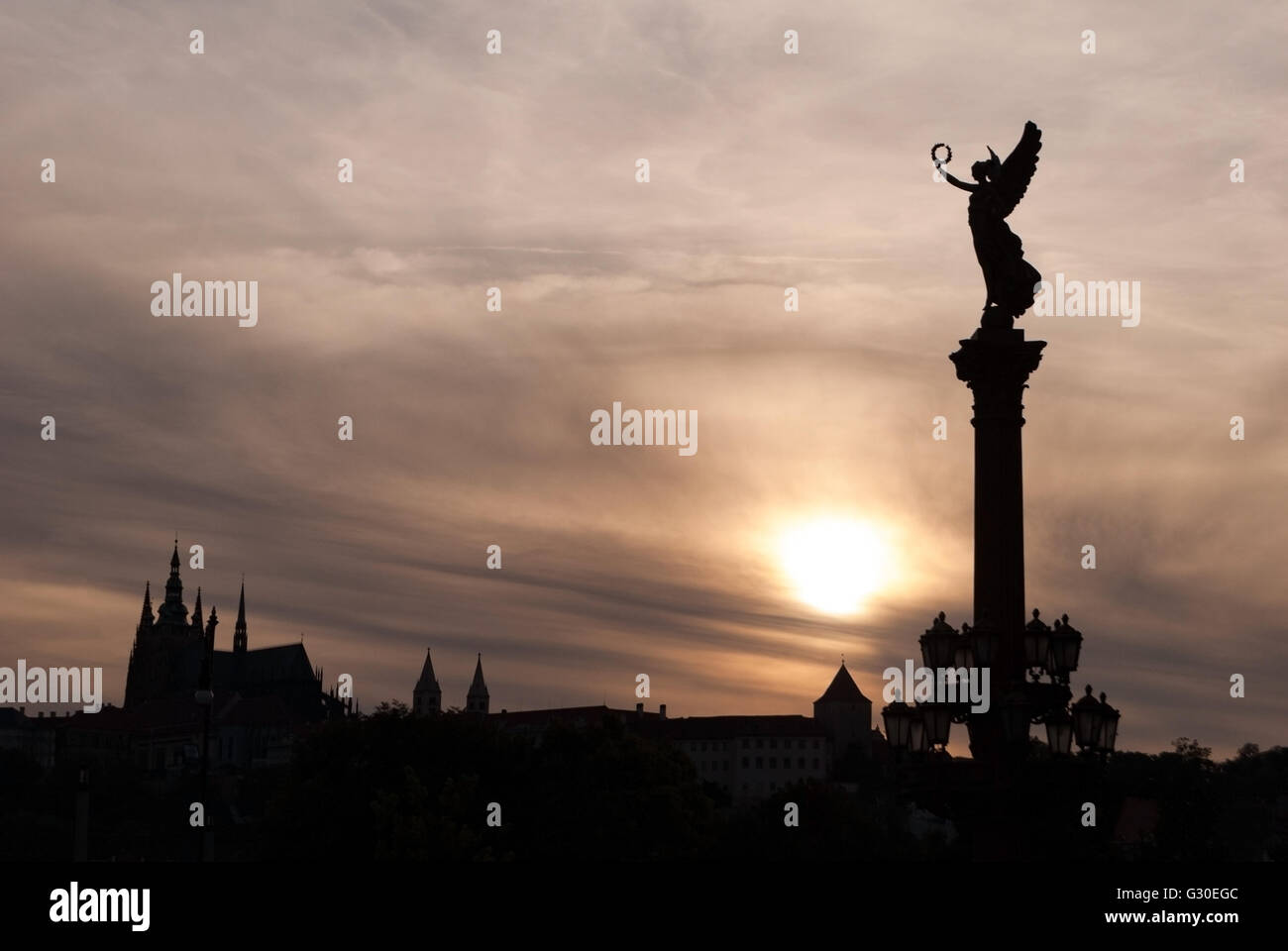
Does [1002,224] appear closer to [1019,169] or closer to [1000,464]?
[1019,169]

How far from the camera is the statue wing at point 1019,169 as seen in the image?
2547cm

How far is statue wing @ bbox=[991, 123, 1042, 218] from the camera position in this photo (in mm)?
25469

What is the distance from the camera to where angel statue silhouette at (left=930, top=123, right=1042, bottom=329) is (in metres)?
25.1

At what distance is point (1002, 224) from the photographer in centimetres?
2558

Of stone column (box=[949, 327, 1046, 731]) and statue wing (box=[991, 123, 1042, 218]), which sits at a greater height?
statue wing (box=[991, 123, 1042, 218])

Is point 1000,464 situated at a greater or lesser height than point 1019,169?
lesser

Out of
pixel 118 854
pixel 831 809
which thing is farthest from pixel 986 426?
pixel 118 854

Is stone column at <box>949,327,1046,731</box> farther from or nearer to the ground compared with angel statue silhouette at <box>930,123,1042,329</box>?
nearer to the ground

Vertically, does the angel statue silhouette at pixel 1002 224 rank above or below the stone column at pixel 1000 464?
above

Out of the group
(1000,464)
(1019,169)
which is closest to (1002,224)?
(1019,169)

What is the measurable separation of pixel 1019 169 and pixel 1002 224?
0.79 metres
